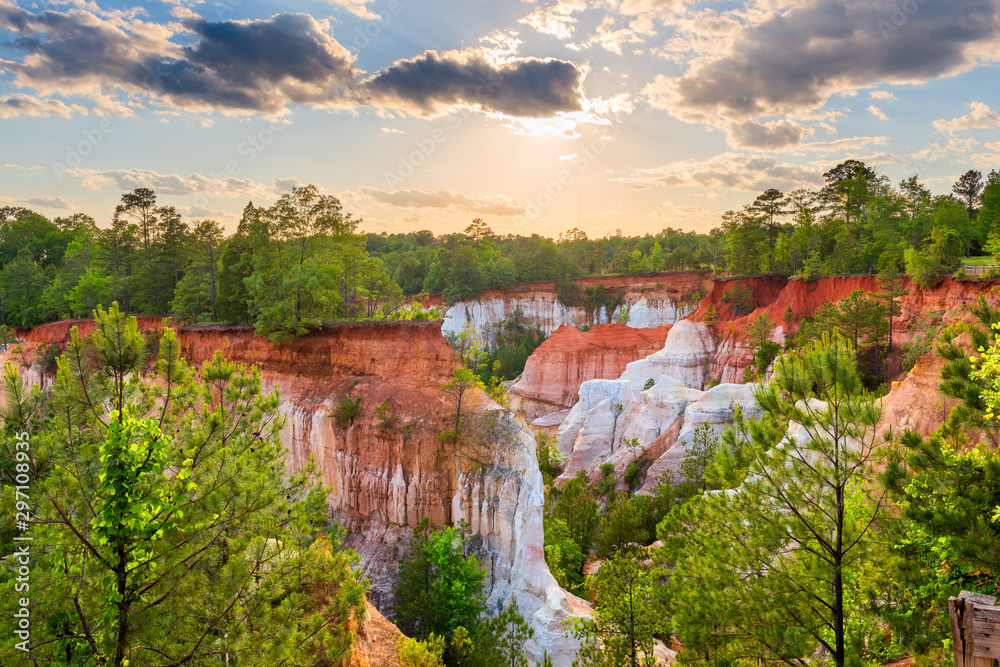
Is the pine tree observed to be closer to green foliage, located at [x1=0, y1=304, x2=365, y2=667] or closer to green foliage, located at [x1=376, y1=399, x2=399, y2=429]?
green foliage, located at [x1=376, y1=399, x2=399, y2=429]

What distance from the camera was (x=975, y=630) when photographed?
4230 mm

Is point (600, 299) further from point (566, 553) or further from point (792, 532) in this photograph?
point (792, 532)

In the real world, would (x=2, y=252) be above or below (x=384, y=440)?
above

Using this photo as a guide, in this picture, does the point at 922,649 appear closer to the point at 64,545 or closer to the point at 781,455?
the point at 781,455

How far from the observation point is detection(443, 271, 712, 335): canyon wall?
67875 mm

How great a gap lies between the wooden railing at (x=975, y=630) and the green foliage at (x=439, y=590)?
14.4 m

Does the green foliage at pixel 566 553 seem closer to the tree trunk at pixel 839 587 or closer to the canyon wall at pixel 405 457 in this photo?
the canyon wall at pixel 405 457

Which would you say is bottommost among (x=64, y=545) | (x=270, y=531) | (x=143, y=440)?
(x=270, y=531)

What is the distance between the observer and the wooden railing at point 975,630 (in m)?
4.15

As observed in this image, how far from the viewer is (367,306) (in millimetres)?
40500

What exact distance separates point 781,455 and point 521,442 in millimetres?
11905

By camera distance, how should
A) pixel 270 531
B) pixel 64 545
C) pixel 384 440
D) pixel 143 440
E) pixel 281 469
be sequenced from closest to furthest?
pixel 143 440 < pixel 64 545 < pixel 270 531 < pixel 281 469 < pixel 384 440

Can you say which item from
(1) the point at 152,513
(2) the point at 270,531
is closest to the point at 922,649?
(2) the point at 270,531

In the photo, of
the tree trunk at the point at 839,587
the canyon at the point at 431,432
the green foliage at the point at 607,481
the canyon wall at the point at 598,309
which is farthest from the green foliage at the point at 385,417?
the canyon wall at the point at 598,309
